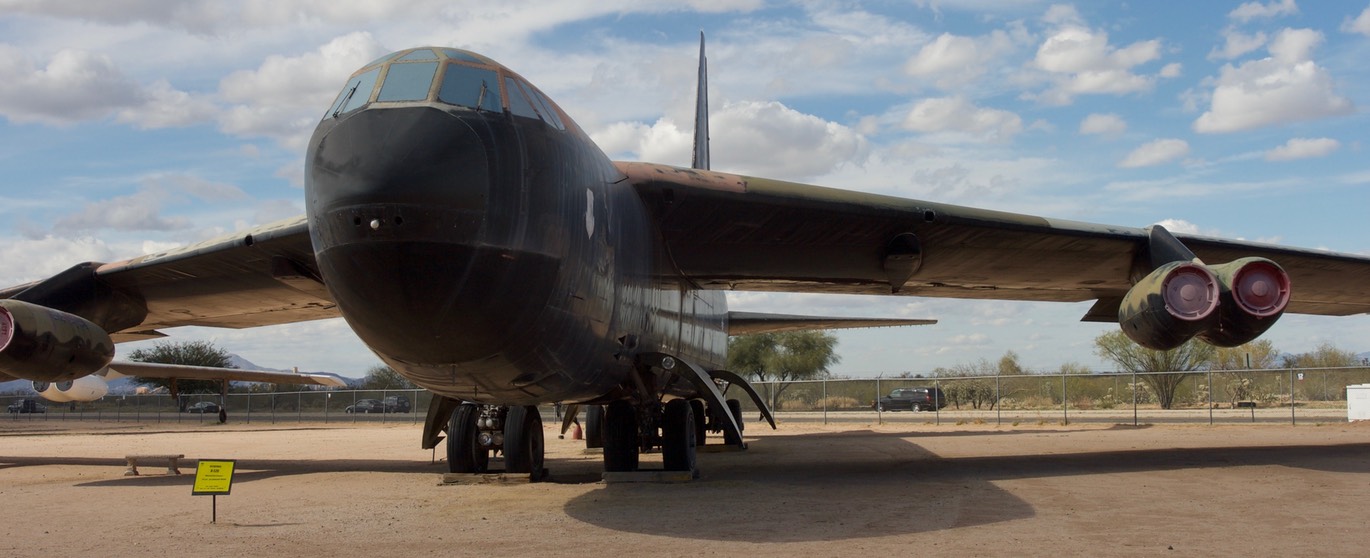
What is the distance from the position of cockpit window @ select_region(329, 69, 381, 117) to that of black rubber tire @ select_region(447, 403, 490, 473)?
5.74 metres

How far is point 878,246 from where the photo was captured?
1342 centimetres

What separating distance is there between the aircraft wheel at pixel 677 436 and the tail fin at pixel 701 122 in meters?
9.52

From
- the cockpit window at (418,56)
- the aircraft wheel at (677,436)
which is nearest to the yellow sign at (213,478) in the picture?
the cockpit window at (418,56)

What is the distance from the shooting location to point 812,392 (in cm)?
4459

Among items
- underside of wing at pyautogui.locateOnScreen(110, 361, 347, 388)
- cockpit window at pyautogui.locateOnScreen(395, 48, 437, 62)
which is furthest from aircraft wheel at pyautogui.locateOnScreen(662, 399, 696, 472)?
underside of wing at pyautogui.locateOnScreen(110, 361, 347, 388)

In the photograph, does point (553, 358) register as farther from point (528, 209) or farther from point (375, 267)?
point (375, 267)

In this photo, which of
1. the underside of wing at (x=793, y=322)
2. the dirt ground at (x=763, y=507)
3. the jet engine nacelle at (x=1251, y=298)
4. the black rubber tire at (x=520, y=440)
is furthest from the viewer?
the underside of wing at (x=793, y=322)

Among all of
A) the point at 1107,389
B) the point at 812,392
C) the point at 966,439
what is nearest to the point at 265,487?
the point at 966,439

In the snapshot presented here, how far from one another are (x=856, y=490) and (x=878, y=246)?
3633mm

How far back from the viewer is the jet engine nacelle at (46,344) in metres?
12.0

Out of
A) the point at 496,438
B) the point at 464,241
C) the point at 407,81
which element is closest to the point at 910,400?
the point at 496,438

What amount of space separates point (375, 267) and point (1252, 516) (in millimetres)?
7039

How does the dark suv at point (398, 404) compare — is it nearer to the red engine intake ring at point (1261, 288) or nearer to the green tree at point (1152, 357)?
the green tree at point (1152, 357)

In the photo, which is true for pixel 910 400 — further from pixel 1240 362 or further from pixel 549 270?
pixel 549 270
